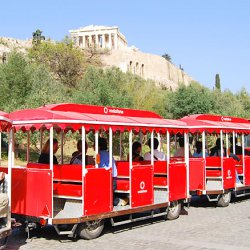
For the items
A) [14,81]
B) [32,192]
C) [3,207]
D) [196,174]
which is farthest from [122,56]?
[3,207]

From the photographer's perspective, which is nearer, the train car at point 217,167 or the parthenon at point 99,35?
the train car at point 217,167

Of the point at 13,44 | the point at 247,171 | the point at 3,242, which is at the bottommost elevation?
the point at 3,242

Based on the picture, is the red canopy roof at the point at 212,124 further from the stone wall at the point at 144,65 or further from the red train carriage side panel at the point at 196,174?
the stone wall at the point at 144,65

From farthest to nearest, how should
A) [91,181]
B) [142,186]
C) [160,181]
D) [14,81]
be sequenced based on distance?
[14,81], [160,181], [142,186], [91,181]

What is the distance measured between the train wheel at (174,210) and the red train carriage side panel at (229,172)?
2.54m

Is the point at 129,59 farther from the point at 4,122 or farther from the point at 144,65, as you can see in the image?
the point at 4,122

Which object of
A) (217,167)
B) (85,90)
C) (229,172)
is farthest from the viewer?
(85,90)

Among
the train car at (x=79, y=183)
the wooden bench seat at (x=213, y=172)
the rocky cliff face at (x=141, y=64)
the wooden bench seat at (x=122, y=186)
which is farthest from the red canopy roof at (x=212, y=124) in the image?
→ the rocky cliff face at (x=141, y=64)

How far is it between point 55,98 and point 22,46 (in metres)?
54.5

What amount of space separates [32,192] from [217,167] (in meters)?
7.04

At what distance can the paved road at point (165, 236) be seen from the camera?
28.2 ft

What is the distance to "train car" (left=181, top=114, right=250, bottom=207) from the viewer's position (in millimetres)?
13414

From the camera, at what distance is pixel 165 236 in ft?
31.3

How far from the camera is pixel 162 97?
→ 158 ft
